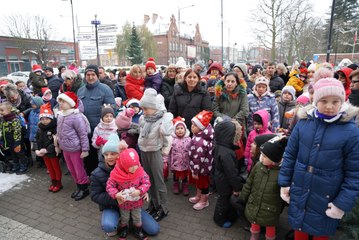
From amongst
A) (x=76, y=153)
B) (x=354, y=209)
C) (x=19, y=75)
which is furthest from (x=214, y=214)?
(x=19, y=75)

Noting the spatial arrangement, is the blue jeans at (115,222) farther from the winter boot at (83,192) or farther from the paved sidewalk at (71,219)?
the winter boot at (83,192)

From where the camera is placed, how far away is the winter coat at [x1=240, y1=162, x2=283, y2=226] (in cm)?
297

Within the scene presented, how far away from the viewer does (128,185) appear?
126 inches

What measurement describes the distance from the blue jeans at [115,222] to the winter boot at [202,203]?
2.57 ft

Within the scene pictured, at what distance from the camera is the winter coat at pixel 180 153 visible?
4.29m

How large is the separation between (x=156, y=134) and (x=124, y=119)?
1.03m

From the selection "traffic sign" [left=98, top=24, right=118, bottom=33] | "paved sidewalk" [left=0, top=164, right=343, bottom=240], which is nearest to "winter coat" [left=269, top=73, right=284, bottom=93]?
"paved sidewalk" [left=0, top=164, right=343, bottom=240]

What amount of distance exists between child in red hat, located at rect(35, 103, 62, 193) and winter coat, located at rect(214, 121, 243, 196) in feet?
9.93

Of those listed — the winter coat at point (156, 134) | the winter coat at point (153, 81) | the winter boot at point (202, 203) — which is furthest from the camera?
the winter coat at point (153, 81)

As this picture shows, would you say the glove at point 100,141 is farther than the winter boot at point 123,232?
Yes

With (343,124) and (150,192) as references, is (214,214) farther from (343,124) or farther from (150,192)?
(343,124)

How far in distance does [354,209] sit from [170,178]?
3.23 m

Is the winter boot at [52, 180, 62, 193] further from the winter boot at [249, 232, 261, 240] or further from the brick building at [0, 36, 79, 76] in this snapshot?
the brick building at [0, 36, 79, 76]

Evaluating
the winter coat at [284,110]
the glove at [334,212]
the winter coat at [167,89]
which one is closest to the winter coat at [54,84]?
the winter coat at [167,89]
